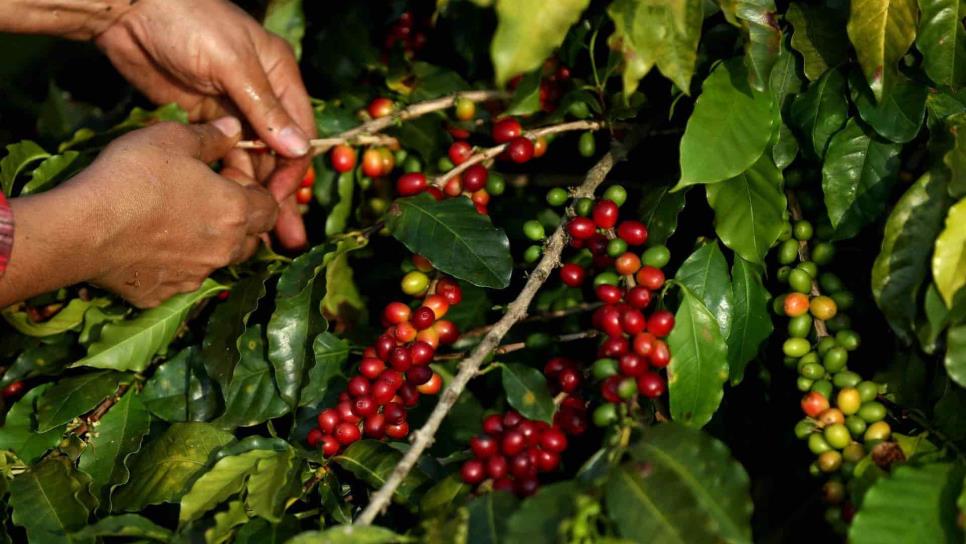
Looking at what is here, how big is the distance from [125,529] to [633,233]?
3.17ft

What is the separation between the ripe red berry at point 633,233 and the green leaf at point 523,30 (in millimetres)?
430

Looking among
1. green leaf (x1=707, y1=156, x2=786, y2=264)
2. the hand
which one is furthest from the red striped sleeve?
green leaf (x1=707, y1=156, x2=786, y2=264)

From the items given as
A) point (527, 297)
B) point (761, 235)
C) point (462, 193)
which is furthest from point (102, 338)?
point (761, 235)

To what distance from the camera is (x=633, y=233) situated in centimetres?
154

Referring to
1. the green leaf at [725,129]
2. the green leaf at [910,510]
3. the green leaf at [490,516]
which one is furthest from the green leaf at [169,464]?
the green leaf at [910,510]

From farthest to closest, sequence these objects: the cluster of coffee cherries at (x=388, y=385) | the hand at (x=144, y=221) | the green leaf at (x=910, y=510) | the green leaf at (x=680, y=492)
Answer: the hand at (x=144, y=221) < the cluster of coffee cherries at (x=388, y=385) < the green leaf at (x=910, y=510) < the green leaf at (x=680, y=492)

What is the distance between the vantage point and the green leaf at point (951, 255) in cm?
128

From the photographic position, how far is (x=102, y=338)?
1829 mm

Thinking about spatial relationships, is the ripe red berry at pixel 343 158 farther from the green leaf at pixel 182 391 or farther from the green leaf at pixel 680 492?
the green leaf at pixel 680 492

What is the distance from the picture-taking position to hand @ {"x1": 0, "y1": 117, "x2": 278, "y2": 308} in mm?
1663

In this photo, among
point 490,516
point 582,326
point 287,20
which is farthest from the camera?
point 287,20

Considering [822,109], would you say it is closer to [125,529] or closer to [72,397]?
[125,529]

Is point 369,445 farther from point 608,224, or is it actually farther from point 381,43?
point 381,43

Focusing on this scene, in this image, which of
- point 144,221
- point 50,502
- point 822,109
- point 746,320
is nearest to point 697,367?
point 746,320
